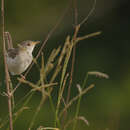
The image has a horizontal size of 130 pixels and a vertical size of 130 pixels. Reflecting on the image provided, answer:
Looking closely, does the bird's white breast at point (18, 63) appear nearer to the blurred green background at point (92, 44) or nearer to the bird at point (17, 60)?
the bird at point (17, 60)

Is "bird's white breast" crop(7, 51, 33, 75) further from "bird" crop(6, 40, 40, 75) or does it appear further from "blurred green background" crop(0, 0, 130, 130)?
"blurred green background" crop(0, 0, 130, 130)

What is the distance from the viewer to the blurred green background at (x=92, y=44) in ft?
20.2

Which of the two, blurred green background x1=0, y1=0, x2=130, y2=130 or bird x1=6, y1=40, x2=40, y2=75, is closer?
bird x1=6, y1=40, x2=40, y2=75

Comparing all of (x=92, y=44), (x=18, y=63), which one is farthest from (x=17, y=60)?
(x=92, y=44)

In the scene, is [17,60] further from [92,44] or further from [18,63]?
[92,44]

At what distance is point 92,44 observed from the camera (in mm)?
6758

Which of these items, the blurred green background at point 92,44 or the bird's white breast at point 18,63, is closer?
the bird's white breast at point 18,63

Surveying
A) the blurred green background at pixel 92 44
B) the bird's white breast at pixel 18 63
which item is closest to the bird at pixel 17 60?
the bird's white breast at pixel 18 63

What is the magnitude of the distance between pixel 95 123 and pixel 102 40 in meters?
1.87

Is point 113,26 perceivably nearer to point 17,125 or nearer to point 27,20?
point 27,20

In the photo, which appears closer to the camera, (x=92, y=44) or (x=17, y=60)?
(x=17, y=60)

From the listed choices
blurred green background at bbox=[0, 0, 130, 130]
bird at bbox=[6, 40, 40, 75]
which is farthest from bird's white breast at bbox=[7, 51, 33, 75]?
blurred green background at bbox=[0, 0, 130, 130]

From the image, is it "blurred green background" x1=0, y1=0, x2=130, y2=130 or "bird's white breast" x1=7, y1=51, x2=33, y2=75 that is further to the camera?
"blurred green background" x1=0, y1=0, x2=130, y2=130

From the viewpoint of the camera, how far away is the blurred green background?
20.2ft
